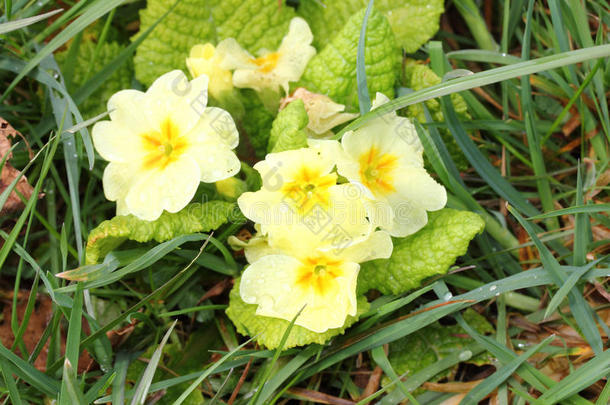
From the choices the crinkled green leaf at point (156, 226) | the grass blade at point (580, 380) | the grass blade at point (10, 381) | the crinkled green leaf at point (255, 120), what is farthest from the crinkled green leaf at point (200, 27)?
the grass blade at point (580, 380)

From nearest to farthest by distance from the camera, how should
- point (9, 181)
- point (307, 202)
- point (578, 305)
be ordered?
point (307, 202) → point (578, 305) → point (9, 181)

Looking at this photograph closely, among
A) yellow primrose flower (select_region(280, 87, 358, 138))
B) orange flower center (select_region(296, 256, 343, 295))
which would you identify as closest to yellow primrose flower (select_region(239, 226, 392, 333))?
orange flower center (select_region(296, 256, 343, 295))

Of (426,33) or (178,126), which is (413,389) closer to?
(178,126)

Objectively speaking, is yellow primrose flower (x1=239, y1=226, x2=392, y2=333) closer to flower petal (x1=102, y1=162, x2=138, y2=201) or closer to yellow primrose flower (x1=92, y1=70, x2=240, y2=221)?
yellow primrose flower (x1=92, y1=70, x2=240, y2=221)

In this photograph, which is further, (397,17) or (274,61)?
(397,17)

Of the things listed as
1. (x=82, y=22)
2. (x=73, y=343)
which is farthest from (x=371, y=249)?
(x=82, y=22)

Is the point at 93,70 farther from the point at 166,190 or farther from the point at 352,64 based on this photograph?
the point at 352,64

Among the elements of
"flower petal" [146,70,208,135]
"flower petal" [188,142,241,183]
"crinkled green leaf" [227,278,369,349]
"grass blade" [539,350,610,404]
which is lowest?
"grass blade" [539,350,610,404]
